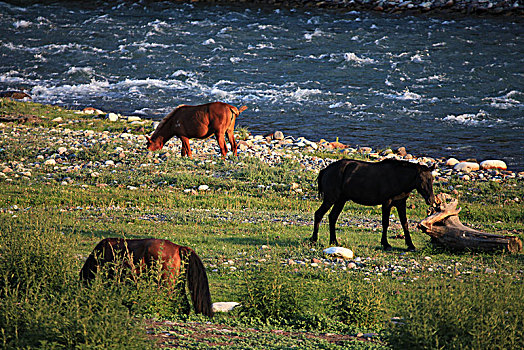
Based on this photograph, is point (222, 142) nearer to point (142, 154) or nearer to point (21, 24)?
point (142, 154)

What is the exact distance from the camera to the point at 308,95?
4072 centimetres

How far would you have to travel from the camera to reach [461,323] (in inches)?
247

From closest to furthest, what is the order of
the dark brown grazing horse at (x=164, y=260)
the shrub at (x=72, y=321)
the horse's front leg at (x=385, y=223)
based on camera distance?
the shrub at (x=72, y=321) → the dark brown grazing horse at (x=164, y=260) → the horse's front leg at (x=385, y=223)

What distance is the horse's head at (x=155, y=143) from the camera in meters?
22.2

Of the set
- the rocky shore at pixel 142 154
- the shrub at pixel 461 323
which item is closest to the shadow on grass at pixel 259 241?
the shrub at pixel 461 323

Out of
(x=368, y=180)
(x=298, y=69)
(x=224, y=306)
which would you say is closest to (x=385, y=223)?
(x=368, y=180)

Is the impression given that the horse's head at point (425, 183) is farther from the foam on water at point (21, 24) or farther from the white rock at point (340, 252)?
the foam on water at point (21, 24)

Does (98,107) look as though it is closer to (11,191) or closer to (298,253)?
(11,191)

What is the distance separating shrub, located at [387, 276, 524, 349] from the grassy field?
20 millimetres

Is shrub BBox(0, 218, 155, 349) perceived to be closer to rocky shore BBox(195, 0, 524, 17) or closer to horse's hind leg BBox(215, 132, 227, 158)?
horse's hind leg BBox(215, 132, 227, 158)

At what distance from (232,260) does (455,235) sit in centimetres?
514

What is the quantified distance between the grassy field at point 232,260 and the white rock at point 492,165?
2.81 meters

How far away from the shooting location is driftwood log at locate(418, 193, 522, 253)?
13.0 meters

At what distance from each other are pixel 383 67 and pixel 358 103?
6.69 metres
